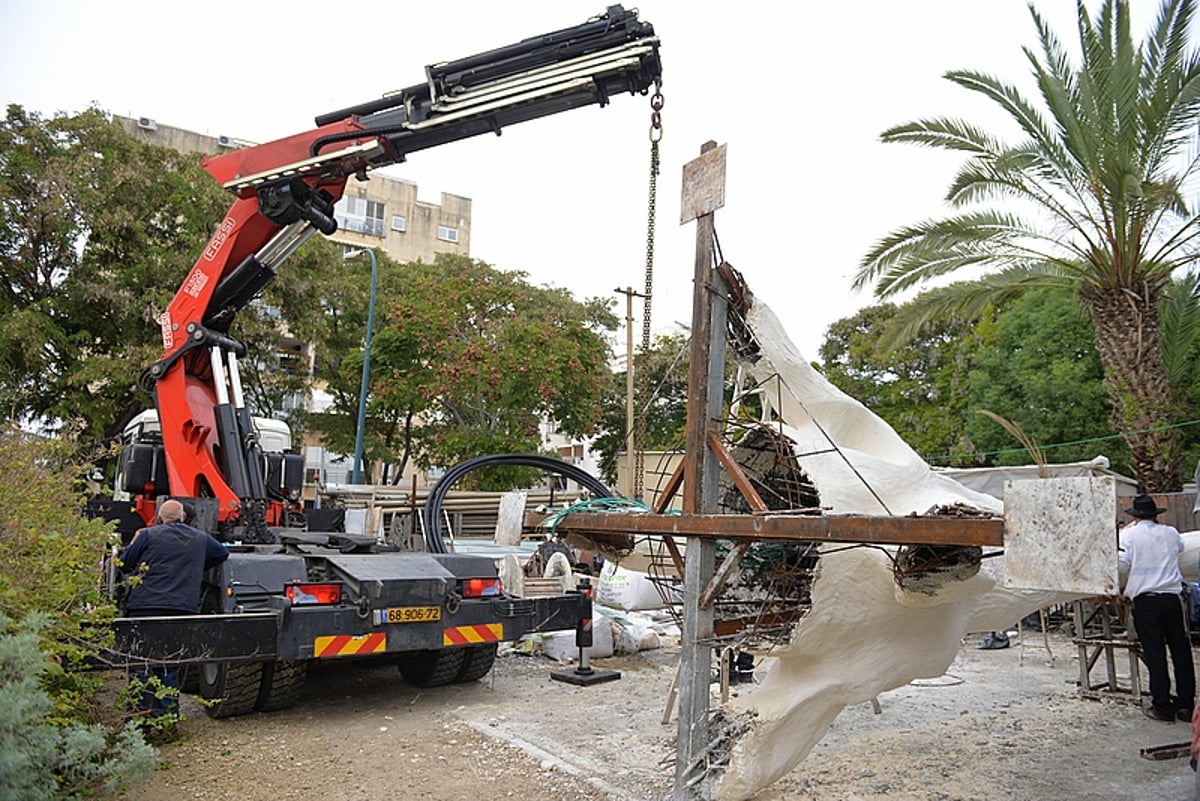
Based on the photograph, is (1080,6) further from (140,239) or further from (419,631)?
(140,239)

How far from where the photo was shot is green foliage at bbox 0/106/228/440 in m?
17.4

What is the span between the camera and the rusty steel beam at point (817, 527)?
3.66 m

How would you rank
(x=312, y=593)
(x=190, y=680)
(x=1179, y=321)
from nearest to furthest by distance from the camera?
1. (x=312, y=593)
2. (x=190, y=680)
3. (x=1179, y=321)

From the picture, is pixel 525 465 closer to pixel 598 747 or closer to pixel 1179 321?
pixel 598 747

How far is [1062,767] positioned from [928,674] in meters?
1.44

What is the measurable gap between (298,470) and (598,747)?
5.20 metres

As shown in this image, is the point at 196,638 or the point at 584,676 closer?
the point at 196,638

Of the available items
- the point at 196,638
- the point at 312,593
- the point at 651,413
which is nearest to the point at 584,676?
the point at 312,593

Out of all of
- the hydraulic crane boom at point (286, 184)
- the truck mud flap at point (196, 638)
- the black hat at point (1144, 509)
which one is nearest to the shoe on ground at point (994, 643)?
the black hat at point (1144, 509)

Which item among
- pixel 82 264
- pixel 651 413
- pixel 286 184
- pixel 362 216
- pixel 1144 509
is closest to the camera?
pixel 1144 509

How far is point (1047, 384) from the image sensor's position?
1767 centimetres

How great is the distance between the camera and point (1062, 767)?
6270 millimetres

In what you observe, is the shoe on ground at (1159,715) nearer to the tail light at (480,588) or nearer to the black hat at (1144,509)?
the black hat at (1144,509)

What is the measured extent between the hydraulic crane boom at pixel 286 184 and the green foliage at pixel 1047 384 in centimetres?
1170
